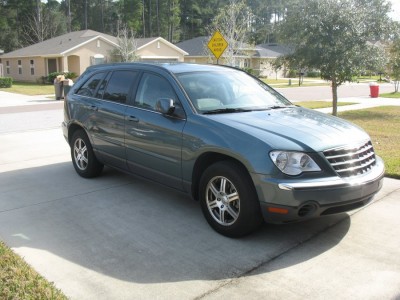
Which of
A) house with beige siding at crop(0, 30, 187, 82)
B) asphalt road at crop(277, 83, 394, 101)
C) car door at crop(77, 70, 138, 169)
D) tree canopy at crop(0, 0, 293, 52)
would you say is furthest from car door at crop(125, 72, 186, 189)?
tree canopy at crop(0, 0, 293, 52)

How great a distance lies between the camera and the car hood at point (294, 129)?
3865 mm

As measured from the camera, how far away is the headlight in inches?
148

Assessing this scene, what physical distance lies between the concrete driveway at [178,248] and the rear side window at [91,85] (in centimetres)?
141

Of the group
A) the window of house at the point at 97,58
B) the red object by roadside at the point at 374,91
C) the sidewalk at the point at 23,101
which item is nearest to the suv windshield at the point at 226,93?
the sidewalk at the point at 23,101

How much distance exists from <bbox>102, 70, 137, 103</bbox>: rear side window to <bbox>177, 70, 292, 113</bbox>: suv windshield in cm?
87

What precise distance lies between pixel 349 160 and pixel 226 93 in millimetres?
1670

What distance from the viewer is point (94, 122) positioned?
597cm

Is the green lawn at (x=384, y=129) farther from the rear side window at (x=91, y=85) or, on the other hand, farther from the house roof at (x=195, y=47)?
the house roof at (x=195, y=47)

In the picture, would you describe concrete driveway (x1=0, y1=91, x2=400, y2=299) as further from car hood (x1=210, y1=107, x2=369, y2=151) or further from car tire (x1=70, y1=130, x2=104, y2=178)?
car hood (x1=210, y1=107, x2=369, y2=151)

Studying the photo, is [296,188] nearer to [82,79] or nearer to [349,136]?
[349,136]

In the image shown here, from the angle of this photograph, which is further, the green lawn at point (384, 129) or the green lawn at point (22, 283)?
the green lawn at point (384, 129)

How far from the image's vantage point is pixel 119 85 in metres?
5.70

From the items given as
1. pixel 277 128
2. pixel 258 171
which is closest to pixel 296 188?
pixel 258 171

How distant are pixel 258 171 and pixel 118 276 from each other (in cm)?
Answer: 151
